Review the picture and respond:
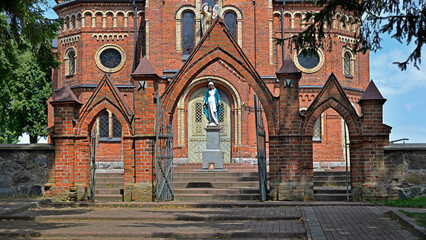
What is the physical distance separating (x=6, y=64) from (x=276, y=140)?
15535mm

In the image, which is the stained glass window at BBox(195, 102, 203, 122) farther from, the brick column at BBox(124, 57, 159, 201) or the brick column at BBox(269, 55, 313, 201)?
the brick column at BBox(269, 55, 313, 201)

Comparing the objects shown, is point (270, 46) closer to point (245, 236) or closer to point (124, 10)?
A: point (124, 10)

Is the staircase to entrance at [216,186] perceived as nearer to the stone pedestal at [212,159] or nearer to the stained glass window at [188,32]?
the stone pedestal at [212,159]

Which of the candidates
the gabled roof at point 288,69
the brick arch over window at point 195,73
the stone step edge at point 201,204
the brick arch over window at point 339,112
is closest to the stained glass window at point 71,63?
the brick arch over window at point 195,73

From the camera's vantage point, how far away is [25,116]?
34312 millimetres

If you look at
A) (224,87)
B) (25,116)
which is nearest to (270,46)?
(224,87)

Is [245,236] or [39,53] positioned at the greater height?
[39,53]

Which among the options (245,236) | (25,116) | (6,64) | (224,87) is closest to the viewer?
(245,236)

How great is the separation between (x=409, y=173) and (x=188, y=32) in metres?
16.1

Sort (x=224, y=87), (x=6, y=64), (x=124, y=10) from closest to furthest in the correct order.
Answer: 1. (x=6, y=64)
2. (x=224, y=87)
3. (x=124, y=10)

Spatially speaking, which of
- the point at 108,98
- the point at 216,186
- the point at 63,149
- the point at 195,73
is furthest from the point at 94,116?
the point at 216,186

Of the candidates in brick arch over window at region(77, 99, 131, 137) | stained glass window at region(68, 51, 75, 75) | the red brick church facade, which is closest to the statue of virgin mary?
the red brick church facade

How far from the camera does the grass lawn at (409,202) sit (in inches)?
522

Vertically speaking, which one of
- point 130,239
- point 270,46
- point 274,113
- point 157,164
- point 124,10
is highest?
point 124,10
